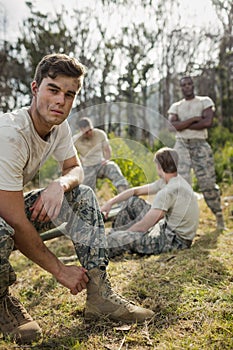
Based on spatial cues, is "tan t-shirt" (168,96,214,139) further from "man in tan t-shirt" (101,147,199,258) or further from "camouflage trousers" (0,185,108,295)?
"camouflage trousers" (0,185,108,295)

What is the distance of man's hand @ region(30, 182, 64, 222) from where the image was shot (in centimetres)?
168

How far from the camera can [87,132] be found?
192 inches

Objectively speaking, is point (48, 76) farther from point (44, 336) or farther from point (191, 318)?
point (191, 318)

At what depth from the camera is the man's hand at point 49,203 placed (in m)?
1.68

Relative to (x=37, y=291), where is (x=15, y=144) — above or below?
above

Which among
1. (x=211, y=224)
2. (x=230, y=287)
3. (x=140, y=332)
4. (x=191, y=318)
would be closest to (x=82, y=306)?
(x=140, y=332)

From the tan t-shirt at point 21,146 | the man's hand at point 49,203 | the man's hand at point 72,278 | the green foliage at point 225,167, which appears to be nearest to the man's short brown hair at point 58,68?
the tan t-shirt at point 21,146

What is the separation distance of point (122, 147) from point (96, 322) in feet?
13.8

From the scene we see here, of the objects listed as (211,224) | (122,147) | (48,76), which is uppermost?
(48,76)

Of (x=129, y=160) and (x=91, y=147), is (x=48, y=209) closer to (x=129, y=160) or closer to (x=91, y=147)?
(x=91, y=147)

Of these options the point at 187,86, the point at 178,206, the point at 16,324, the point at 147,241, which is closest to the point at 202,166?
the point at 187,86

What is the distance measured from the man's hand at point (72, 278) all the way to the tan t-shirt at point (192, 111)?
9.02 ft

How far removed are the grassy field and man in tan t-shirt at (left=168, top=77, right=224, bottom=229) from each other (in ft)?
3.35

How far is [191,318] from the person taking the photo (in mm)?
1702
